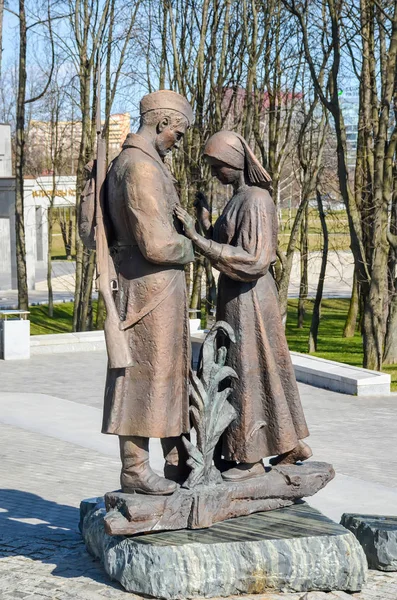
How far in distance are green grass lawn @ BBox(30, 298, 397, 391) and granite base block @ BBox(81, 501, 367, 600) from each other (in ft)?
31.0

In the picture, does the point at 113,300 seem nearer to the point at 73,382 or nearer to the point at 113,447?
the point at 113,447

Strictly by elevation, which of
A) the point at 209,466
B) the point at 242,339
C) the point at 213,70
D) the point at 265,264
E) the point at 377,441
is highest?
the point at 213,70

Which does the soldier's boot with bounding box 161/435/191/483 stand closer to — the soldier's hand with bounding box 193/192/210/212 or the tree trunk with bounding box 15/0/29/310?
the soldier's hand with bounding box 193/192/210/212

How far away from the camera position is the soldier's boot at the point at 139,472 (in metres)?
6.41

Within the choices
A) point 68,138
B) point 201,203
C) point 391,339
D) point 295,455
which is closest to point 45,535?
point 295,455

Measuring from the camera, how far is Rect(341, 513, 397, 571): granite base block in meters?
6.91

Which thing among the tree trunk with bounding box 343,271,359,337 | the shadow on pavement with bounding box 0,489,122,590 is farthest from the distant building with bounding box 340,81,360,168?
the shadow on pavement with bounding box 0,489,122,590

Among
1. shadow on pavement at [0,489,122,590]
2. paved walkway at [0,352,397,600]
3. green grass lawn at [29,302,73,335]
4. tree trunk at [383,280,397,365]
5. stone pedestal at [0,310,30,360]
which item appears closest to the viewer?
paved walkway at [0,352,397,600]

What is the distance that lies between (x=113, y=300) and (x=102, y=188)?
0.66 meters

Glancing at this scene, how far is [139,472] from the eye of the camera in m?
6.44

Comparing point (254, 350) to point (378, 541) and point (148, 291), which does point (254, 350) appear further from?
point (378, 541)

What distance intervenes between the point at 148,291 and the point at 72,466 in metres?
4.07

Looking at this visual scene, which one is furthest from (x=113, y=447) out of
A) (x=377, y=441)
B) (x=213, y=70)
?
(x=213, y=70)

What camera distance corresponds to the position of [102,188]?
6434 millimetres
